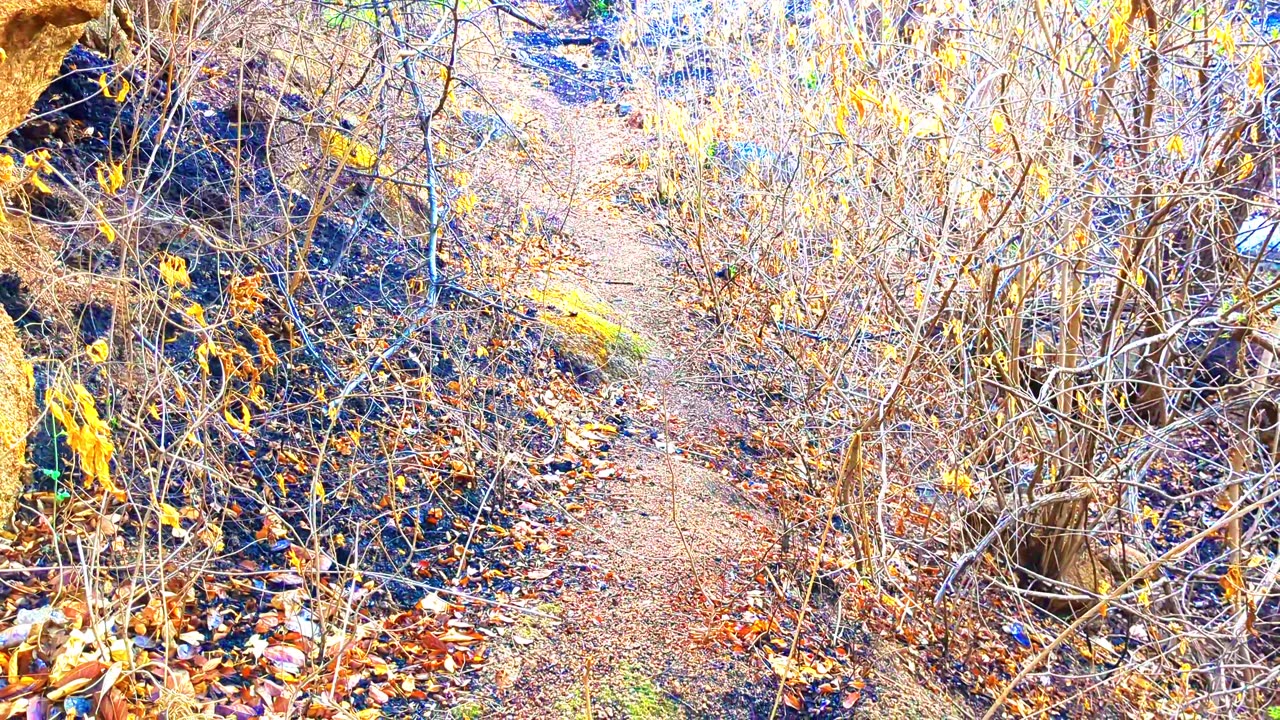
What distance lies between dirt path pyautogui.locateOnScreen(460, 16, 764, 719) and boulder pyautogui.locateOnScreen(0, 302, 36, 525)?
1.54m

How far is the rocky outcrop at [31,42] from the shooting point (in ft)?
7.63

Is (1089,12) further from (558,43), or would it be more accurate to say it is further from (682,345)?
(558,43)

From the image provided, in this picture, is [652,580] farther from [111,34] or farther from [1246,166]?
[111,34]

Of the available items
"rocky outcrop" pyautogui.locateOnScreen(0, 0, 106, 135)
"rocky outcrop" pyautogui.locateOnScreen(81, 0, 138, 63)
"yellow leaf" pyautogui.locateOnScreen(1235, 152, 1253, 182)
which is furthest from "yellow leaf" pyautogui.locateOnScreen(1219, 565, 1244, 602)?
"rocky outcrop" pyautogui.locateOnScreen(81, 0, 138, 63)

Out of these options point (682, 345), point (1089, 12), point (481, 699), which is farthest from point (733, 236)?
point (481, 699)

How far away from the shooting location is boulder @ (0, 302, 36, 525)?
2.24m

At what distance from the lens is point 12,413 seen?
7.46ft

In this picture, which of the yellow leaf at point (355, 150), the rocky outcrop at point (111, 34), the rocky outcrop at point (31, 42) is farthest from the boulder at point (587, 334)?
the rocky outcrop at point (31, 42)

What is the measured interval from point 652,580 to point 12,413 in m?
2.23

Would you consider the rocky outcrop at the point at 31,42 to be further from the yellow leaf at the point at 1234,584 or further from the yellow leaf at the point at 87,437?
the yellow leaf at the point at 1234,584

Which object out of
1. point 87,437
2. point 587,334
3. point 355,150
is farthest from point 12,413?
point 587,334

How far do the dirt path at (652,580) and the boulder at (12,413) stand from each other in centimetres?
154

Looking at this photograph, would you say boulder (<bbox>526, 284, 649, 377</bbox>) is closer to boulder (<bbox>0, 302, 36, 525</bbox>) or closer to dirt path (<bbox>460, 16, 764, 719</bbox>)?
dirt path (<bbox>460, 16, 764, 719</bbox>)

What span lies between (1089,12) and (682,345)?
301 cm
